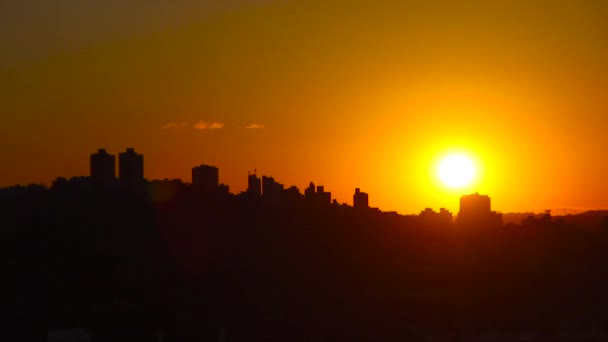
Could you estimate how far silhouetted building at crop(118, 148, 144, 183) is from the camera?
78125mm

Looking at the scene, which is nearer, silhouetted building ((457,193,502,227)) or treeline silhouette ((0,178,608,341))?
treeline silhouette ((0,178,608,341))

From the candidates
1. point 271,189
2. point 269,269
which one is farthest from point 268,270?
point 271,189

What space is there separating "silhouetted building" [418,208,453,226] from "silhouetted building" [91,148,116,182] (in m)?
21.6

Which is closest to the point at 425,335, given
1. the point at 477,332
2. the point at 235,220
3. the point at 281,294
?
the point at 477,332

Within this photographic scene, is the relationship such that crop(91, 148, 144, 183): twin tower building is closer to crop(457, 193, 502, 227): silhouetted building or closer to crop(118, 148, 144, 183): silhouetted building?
crop(118, 148, 144, 183): silhouetted building

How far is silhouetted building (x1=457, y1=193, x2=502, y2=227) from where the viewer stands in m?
76.1

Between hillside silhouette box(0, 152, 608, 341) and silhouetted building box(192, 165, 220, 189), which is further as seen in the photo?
silhouetted building box(192, 165, 220, 189)

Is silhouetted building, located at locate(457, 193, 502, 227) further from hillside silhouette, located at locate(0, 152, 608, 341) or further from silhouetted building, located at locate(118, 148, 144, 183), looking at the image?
silhouetted building, located at locate(118, 148, 144, 183)

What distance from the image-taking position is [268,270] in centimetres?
5759

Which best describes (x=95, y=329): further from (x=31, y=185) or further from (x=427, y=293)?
(x=31, y=185)

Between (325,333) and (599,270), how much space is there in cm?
2185

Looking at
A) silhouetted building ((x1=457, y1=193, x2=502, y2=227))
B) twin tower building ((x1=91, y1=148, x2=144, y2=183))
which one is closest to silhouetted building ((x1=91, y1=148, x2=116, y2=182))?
twin tower building ((x1=91, y1=148, x2=144, y2=183))

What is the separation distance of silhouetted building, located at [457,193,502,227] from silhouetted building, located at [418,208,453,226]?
3.47 ft

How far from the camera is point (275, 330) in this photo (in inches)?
1955
